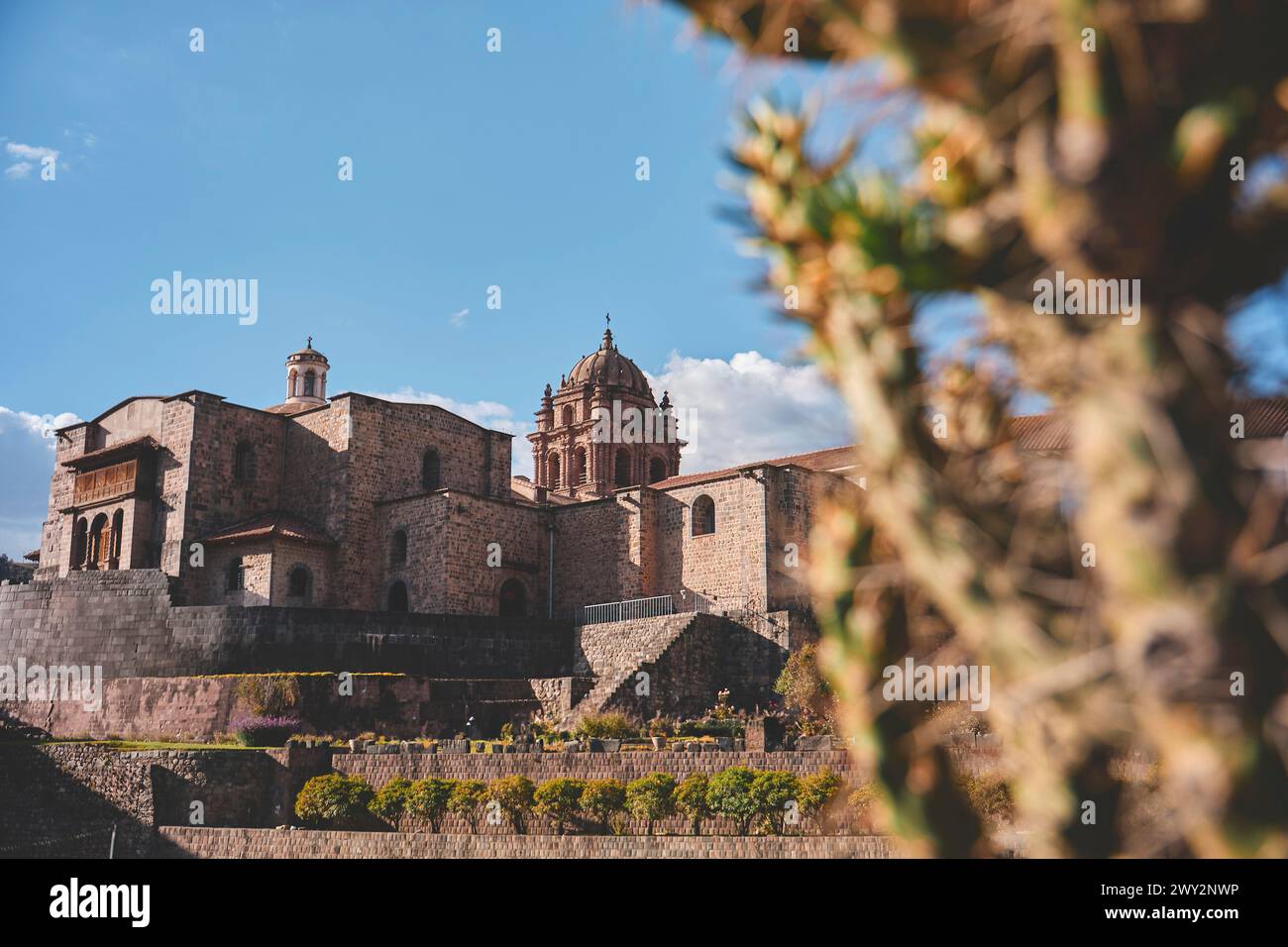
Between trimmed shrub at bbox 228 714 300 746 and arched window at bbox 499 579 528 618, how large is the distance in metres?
11.0

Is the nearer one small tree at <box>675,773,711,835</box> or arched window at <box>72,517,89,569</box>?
small tree at <box>675,773,711,835</box>

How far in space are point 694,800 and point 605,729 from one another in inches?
278

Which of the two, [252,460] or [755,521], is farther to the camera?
[252,460]

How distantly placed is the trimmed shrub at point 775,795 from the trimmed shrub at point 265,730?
40.9ft

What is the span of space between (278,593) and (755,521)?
1424 cm

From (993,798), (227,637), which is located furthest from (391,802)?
(227,637)

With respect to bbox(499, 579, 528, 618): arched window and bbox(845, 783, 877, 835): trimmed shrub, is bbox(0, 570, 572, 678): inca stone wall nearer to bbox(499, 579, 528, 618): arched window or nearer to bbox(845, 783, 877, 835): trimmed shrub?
bbox(499, 579, 528, 618): arched window

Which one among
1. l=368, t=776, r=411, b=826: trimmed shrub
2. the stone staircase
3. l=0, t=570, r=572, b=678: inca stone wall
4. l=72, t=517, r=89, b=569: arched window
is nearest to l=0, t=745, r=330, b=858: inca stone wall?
l=368, t=776, r=411, b=826: trimmed shrub

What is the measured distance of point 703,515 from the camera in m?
33.9

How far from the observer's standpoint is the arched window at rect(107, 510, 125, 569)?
1409 inches
